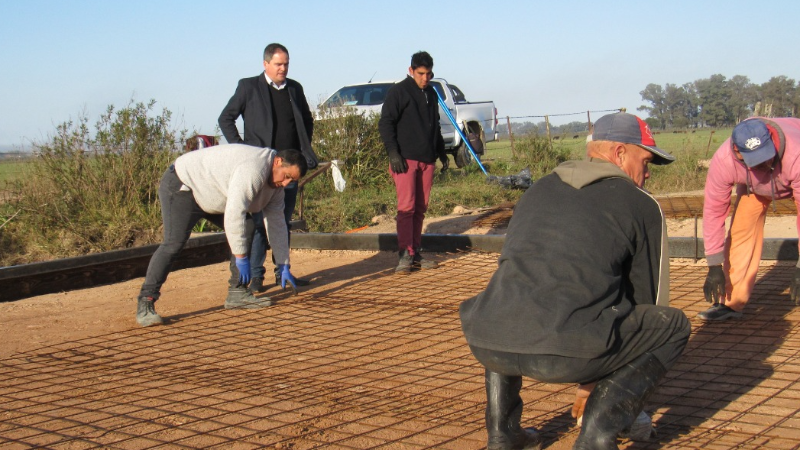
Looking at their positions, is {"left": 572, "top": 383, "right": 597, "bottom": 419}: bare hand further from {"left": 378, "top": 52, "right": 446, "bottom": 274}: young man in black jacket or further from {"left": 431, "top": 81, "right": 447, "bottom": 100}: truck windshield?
{"left": 431, "top": 81, "right": 447, "bottom": 100}: truck windshield

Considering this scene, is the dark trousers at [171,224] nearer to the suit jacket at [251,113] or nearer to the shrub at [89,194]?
the suit jacket at [251,113]

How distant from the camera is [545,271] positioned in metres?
2.31

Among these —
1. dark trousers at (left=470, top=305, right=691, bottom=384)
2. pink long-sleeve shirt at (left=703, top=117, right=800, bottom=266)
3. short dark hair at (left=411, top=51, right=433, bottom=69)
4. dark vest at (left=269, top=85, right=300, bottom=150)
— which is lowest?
dark trousers at (left=470, top=305, right=691, bottom=384)

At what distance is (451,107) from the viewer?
1477 cm

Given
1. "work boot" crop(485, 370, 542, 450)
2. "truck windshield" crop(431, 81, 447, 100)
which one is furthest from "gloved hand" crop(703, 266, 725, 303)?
"truck windshield" crop(431, 81, 447, 100)

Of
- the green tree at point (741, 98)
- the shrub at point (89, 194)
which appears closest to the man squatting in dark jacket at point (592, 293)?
the shrub at point (89, 194)

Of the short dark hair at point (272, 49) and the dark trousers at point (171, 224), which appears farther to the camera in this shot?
the short dark hair at point (272, 49)

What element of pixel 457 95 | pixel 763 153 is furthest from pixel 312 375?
pixel 457 95

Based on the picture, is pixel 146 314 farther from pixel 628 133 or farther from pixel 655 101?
pixel 655 101

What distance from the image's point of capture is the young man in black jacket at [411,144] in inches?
233

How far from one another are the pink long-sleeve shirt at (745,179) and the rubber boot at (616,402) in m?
1.87

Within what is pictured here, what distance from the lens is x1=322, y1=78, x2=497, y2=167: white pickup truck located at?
13.9 m

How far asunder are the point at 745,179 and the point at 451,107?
35.8ft

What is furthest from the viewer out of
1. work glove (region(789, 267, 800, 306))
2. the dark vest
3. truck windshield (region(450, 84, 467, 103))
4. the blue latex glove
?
truck windshield (region(450, 84, 467, 103))
